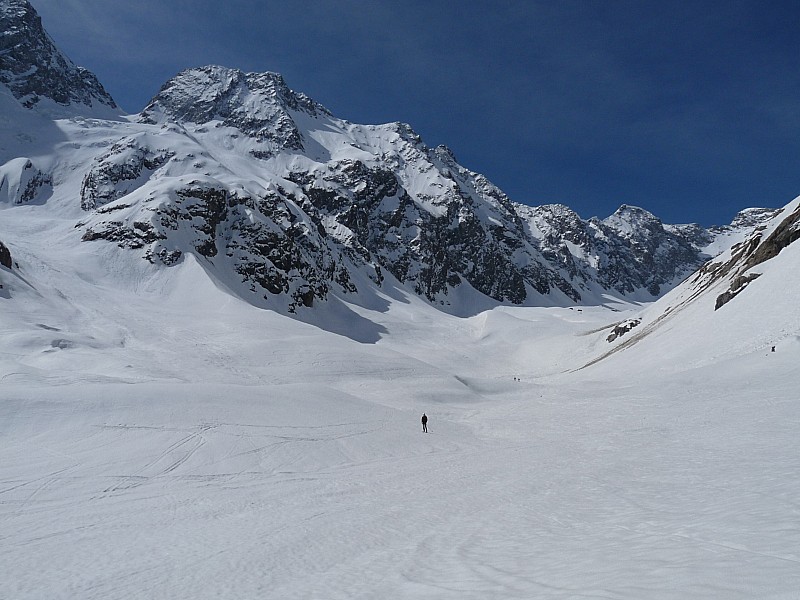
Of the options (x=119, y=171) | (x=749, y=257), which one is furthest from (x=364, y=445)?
(x=119, y=171)

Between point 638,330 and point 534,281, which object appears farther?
point 534,281

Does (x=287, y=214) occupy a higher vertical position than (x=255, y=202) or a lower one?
higher

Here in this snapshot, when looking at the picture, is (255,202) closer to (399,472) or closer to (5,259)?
(5,259)

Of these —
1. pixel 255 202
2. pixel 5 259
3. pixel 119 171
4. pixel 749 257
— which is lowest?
pixel 5 259

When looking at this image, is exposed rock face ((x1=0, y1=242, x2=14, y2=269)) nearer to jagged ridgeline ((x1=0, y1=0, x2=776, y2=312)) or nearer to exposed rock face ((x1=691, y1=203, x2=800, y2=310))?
jagged ridgeline ((x1=0, y1=0, x2=776, y2=312))

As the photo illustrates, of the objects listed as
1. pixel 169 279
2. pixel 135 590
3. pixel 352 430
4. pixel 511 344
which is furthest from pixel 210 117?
pixel 135 590

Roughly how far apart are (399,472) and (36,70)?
716 feet

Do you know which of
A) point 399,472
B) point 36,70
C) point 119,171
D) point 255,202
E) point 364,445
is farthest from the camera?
point 36,70

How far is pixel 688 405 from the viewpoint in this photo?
22656mm

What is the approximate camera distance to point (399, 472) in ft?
54.0

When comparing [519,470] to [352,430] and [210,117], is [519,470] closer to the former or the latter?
[352,430]

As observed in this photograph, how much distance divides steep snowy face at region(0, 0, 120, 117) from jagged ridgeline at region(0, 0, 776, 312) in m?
0.48

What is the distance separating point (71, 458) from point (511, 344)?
78048 millimetres

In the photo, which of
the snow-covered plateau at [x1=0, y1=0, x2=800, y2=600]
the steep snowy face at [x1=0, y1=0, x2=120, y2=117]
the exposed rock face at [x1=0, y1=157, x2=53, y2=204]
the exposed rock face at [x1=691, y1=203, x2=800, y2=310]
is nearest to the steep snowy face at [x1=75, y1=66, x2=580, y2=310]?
the snow-covered plateau at [x1=0, y1=0, x2=800, y2=600]
